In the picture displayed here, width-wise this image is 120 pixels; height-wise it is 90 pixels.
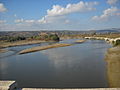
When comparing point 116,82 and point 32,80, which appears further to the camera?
point 32,80

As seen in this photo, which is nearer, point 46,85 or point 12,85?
point 12,85

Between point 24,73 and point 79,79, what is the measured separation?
668cm

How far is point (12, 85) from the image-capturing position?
11.4m

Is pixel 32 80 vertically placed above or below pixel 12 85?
below

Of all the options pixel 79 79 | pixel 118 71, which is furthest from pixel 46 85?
pixel 118 71

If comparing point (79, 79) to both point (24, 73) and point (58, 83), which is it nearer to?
point (58, 83)

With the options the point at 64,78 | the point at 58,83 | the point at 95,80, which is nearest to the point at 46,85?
the point at 58,83

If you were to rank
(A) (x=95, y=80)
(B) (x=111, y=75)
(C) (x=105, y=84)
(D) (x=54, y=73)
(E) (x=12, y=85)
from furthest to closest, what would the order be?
(D) (x=54, y=73)
(B) (x=111, y=75)
(A) (x=95, y=80)
(C) (x=105, y=84)
(E) (x=12, y=85)

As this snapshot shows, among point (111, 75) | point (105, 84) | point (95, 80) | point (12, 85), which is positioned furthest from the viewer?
point (111, 75)

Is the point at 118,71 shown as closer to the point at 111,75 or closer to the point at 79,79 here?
the point at 111,75

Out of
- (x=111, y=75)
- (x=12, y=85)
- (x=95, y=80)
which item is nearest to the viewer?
(x=12, y=85)

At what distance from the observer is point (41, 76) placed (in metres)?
17.3

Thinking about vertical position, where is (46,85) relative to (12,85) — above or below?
below

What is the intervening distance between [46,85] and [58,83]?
3.59 ft
